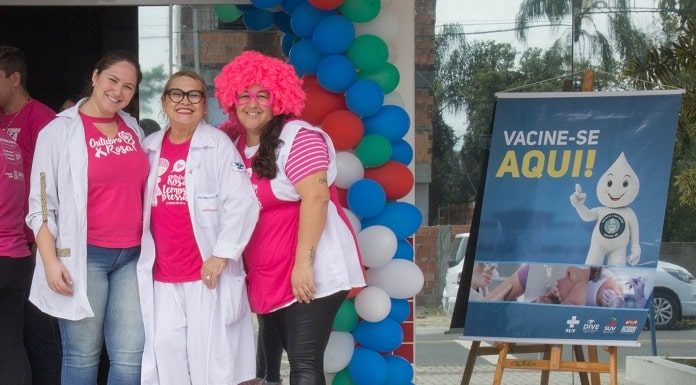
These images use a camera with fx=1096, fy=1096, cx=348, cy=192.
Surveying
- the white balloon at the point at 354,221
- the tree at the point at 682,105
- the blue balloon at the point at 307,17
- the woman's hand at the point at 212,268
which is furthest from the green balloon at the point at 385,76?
the tree at the point at 682,105

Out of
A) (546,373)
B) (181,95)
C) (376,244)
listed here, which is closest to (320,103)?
(376,244)

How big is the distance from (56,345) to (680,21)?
3.77 metres

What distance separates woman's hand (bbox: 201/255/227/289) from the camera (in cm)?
379

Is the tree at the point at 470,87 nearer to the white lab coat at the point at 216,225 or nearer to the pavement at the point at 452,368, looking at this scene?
the pavement at the point at 452,368

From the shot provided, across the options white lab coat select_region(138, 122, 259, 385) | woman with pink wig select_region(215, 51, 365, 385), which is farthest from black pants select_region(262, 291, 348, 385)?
white lab coat select_region(138, 122, 259, 385)

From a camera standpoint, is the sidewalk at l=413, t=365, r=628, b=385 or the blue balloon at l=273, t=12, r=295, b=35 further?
the sidewalk at l=413, t=365, r=628, b=385

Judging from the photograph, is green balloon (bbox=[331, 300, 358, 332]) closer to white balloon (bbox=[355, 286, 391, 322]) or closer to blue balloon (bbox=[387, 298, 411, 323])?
white balloon (bbox=[355, 286, 391, 322])

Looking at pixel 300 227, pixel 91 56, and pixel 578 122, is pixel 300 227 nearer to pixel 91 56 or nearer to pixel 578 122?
pixel 578 122

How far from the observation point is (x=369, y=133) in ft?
14.7

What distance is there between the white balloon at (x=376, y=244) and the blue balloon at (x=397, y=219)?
0.15ft

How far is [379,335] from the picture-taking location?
443 centimetres

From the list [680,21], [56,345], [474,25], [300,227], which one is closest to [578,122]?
[474,25]

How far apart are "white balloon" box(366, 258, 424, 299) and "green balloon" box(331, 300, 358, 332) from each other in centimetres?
13

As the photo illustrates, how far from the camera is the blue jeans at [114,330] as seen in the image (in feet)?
12.7
